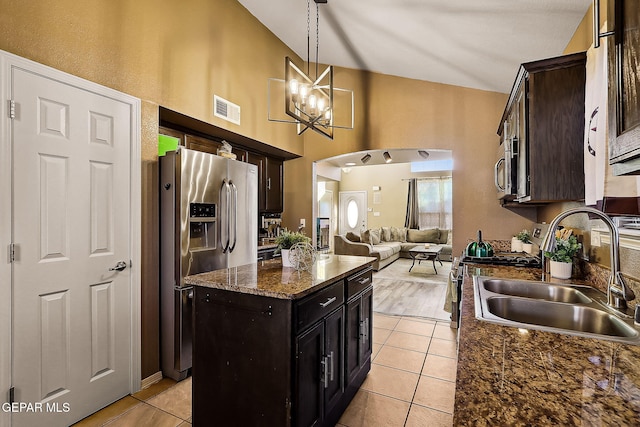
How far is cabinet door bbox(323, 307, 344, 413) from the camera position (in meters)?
1.87

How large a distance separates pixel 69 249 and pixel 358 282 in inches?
76.0

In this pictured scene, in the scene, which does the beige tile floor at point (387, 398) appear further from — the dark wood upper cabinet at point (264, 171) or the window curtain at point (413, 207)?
the window curtain at point (413, 207)

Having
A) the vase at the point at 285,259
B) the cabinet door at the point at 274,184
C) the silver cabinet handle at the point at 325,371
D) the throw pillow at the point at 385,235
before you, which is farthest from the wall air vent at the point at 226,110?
the throw pillow at the point at 385,235

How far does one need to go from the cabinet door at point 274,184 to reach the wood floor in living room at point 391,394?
7.32 ft

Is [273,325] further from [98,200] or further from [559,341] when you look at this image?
[98,200]

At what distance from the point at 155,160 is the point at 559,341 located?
2811 millimetres

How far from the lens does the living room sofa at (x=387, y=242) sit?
23.7 ft

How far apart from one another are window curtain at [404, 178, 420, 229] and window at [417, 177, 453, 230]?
3.9 inches

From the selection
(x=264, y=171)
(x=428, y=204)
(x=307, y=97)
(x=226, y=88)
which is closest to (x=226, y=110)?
(x=226, y=88)

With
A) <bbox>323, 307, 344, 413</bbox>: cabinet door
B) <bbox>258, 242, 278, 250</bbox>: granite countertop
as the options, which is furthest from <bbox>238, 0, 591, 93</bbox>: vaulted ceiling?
<bbox>258, 242, 278, 250</bbox>: granite countertop

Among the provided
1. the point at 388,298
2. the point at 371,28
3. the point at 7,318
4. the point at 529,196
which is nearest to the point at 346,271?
the point at 529,196

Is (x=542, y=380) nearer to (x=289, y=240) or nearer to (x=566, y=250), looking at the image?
(x=566, y=250)

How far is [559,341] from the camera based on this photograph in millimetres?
996

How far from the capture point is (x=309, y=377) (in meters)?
1.69
